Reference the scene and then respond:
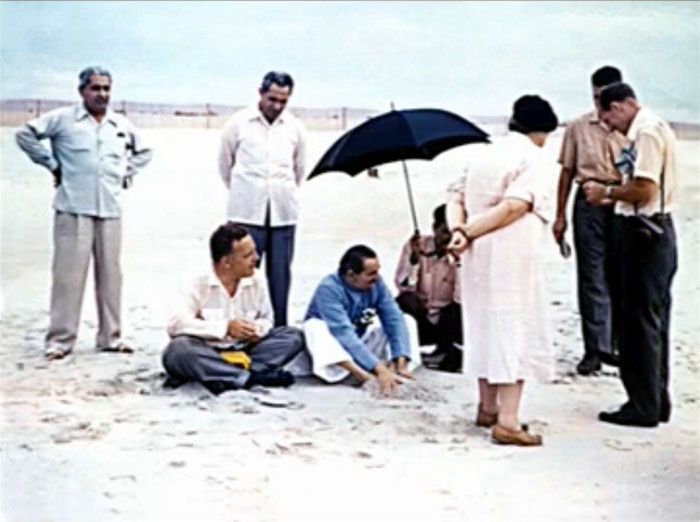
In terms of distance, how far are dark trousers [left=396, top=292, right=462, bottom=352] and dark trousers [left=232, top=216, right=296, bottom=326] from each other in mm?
537

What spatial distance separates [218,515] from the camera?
110 inches

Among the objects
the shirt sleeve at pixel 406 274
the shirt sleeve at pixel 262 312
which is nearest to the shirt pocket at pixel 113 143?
the shirt sleeve at pixel 262 312

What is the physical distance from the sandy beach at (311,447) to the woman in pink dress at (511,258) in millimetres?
212

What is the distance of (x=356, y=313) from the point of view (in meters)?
4.32

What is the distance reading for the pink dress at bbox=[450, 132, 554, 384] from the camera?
3.38m

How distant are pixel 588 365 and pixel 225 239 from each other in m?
1.41

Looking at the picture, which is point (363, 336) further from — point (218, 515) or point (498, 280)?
point (218, 515)

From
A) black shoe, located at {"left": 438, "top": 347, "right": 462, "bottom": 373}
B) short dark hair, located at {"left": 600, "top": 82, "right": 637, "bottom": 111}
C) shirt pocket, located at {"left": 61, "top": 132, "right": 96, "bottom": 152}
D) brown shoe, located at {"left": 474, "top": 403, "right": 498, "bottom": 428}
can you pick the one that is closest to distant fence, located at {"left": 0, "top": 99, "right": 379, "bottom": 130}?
shirt pocket, located at {"left": 61, "top": 132, "right": 96, "bottom": 152}

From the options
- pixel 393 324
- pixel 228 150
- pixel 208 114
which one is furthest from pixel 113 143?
pixel 208 114

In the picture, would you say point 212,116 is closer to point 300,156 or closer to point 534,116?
point 300,156

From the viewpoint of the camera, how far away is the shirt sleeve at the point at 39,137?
4637mm

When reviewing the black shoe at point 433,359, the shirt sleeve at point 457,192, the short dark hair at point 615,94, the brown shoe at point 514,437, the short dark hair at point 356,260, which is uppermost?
the short dark hair at point 615,94

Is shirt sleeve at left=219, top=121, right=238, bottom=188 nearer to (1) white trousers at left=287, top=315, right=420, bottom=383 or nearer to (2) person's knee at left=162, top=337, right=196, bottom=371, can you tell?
(1) white trousers at left=287, top=315, right=420, bottom=383

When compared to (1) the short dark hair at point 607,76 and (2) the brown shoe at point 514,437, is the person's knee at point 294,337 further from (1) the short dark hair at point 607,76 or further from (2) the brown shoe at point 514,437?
(1) the short dark hair at point 607,76
